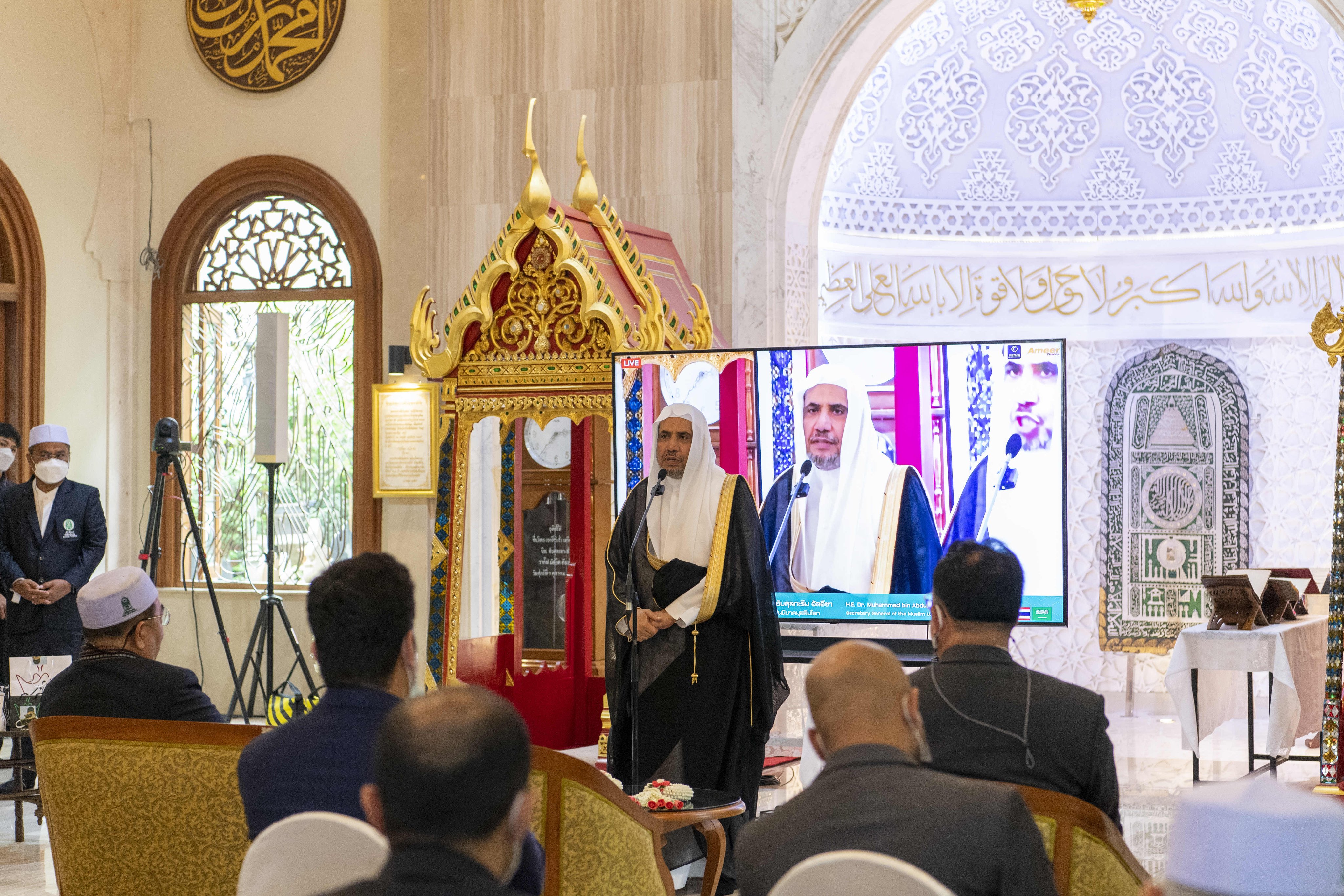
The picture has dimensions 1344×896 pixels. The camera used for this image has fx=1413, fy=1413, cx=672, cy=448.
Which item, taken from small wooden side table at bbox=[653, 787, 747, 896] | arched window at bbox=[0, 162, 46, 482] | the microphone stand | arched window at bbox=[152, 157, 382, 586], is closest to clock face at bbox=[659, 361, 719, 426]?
the microphone stand

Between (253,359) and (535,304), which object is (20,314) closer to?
(253,359)

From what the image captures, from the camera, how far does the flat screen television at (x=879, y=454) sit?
16.6 ft

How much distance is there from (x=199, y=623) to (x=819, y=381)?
405cm

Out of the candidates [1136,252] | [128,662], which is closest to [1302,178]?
[1136,252]

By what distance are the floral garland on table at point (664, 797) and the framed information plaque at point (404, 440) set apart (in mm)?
3669

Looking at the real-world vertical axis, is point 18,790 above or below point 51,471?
below

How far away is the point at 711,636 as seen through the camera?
4.35 m

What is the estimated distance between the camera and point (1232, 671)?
5965mm

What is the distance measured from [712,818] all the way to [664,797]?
0.14 meters

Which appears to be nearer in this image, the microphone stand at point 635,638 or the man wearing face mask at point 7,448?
the microphone stand at point 635,638

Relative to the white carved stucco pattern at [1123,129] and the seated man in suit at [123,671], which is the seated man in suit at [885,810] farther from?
the white carved stucco pattern at [1123,129]

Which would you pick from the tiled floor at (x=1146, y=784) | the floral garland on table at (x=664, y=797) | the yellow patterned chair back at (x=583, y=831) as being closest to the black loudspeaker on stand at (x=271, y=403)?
the tiled floor at (x=1146, y=784)

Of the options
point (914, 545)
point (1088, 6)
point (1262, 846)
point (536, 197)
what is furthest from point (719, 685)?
point (1088, 6)

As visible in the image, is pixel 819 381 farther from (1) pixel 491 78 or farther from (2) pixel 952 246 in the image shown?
(2) pixel 952 246
